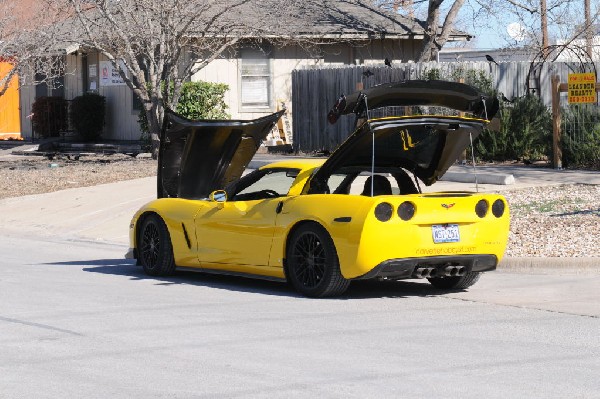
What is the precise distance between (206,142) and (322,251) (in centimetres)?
277

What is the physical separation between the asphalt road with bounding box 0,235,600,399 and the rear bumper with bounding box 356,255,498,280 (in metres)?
0.30

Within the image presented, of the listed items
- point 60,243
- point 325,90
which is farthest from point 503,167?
point 60,243

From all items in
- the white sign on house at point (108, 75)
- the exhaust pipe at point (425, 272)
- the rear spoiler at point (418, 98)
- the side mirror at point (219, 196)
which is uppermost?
the white sign on house at point (108, 75)

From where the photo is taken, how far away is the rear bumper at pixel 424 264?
34.0 feet

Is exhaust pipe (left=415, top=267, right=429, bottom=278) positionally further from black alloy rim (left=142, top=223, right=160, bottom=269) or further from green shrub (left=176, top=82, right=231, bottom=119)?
green shrub (left=176, top=82, right=231, bottom=119)

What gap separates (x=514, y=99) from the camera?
82.2ft

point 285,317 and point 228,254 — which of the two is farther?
point 228,254

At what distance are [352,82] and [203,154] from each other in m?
16.4

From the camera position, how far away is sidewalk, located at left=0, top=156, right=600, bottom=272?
19.0 meters

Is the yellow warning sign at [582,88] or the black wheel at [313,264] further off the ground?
the yellow warning sign at [582,88]

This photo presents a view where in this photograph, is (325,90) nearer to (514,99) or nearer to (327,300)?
(514,99)

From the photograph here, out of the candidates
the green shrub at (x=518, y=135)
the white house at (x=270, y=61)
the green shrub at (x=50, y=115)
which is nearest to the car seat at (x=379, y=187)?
the green shrub at (x=518, y=135)

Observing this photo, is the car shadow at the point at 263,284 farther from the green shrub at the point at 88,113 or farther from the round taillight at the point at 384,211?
the green shrub at the point at 88,113

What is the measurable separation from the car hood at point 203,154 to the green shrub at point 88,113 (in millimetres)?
22835
